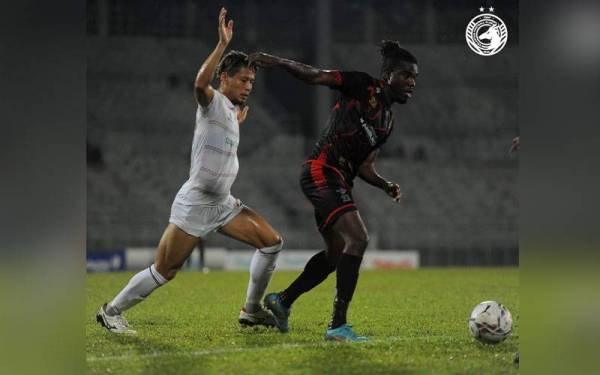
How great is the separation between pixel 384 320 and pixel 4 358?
20.3 ft

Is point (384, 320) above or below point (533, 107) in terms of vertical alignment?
below

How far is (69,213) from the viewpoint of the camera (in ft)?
8.84

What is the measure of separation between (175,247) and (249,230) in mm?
721

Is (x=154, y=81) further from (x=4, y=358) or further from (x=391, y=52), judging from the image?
(x=4, y=358)

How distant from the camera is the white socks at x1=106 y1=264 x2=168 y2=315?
6.88 meters

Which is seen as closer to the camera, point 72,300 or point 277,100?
point 72,300

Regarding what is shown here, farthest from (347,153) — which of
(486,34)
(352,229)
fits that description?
(486,34)

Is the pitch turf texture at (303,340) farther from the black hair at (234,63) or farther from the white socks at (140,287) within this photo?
the black hair at (234,63)

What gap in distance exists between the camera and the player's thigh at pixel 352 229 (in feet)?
21.5

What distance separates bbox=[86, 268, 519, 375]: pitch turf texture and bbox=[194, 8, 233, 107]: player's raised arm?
6.34ft

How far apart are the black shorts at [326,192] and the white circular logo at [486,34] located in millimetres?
20956

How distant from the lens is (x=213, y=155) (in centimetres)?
687

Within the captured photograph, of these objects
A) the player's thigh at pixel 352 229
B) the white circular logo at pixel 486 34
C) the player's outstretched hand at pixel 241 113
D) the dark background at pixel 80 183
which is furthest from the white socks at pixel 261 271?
the white circular logo at pixel 486 34

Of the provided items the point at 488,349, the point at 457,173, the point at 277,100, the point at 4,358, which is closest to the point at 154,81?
the point at 277,100
